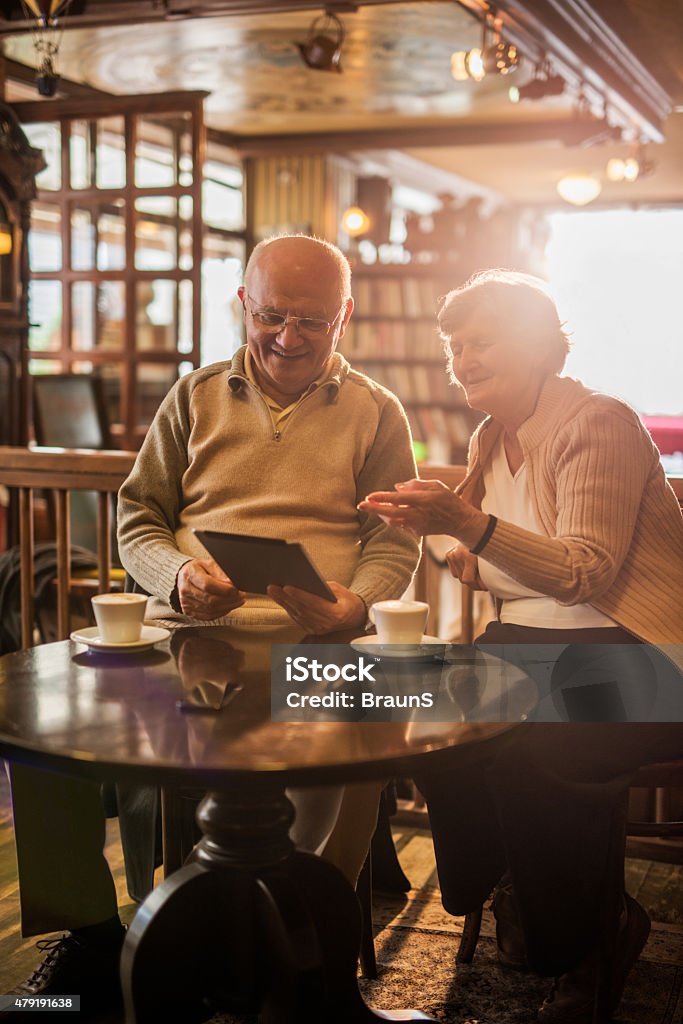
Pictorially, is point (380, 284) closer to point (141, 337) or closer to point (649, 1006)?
point (141, 337)

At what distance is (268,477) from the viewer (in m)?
2.19

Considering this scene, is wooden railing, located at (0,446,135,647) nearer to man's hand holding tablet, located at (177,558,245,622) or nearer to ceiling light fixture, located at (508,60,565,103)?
man's hand holding tablet, located at (177,558,245,622)

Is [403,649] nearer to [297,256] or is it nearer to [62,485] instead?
[297,256]

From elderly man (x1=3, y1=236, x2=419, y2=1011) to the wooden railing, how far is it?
578 mm

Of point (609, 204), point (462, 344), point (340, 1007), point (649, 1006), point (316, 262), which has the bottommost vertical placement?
point (649, 1006)

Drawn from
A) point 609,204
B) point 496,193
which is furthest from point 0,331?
point 609,204

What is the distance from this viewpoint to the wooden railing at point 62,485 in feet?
9.39

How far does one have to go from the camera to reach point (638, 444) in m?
1.94

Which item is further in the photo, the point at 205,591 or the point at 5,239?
the point at 5,239

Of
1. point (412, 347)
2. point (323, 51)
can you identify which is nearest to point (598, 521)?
point (323, 51)

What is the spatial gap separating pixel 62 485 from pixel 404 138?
257 inches

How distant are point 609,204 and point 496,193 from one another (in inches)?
53.2

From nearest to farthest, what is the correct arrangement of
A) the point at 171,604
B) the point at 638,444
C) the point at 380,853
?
the point at 638,444, the point at 171,604, the point at 380,853

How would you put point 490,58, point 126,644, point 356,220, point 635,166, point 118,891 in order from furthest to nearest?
point 356,220 < point 635,166 < point 490,58 < point 118,891 < point 126,644
